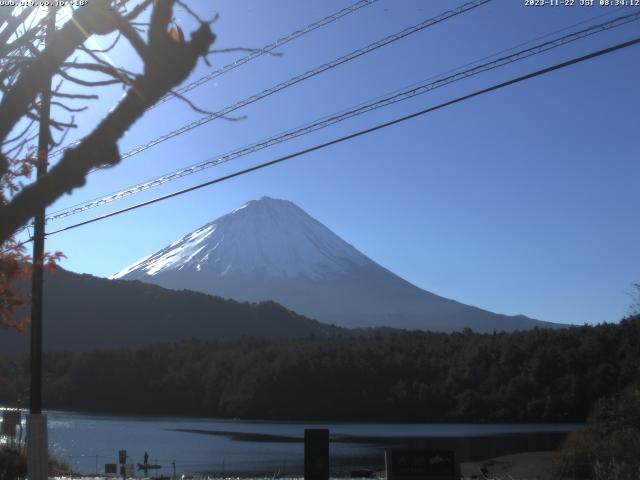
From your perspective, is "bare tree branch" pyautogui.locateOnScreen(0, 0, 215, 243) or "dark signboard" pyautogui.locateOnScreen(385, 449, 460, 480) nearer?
"bare tree branch" pyautogui.locateOnScreen(0, 0, 215, 243)

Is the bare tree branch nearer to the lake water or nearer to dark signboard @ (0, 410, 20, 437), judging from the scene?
dark signboard @ (0, 410, 20, 437)

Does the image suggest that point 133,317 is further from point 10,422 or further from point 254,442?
point 10,422

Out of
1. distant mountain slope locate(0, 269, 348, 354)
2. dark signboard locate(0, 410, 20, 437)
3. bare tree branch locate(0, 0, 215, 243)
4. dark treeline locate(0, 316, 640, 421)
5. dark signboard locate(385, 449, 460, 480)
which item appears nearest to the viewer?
bare tree branch locate(0, 0, 215, 243)

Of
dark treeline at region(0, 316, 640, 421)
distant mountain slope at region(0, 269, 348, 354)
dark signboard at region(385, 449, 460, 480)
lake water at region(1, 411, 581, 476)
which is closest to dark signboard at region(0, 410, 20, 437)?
dark signboard at region(385, 449, 460, 480)

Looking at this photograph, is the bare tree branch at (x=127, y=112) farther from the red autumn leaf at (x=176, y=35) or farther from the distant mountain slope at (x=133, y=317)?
the distant mountain slope at (x=133, y=317)

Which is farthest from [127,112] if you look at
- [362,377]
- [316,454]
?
[362,377]

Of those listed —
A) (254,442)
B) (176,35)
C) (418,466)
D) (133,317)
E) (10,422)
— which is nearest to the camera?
(176,35)

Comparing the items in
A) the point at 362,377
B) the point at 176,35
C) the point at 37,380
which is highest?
the point at 176,35
